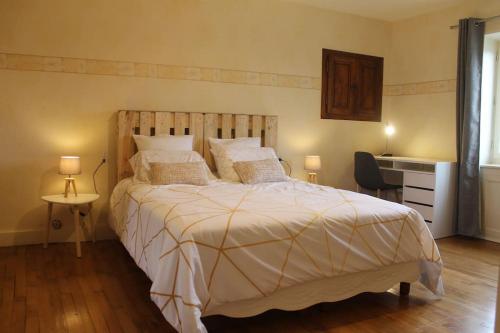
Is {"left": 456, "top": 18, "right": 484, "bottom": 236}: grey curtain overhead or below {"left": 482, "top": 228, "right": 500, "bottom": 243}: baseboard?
overhead

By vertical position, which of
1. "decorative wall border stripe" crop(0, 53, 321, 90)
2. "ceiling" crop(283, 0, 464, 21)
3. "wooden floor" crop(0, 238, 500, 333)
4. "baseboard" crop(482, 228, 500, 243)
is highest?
"ceiling" crop(283, 0, 464, 21)

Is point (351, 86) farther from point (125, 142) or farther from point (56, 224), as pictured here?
point (56, 224)

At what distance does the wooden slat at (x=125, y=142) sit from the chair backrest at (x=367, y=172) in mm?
2519

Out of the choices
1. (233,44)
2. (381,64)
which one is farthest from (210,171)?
(381,64)

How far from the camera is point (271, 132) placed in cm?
453

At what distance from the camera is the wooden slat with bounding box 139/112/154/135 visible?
385 centimetres

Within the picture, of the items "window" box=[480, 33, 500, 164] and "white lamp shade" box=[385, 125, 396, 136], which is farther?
"white lamp shade" box=[385, 125, 396, 136]

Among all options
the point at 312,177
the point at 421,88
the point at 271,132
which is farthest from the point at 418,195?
the point at 271,132

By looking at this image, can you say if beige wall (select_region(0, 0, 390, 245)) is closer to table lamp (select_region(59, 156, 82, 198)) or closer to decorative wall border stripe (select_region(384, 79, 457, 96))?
table lamp (select_region(59, 156, 82, 198))

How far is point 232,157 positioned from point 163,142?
0.64 metres

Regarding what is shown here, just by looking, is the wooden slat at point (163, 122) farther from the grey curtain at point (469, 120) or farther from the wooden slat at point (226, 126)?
the grey curtain at point (469, 120)

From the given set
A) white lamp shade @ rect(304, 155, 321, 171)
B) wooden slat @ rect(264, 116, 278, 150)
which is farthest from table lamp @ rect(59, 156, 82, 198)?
white lamp shade @ rect(304, 155, 321, 171)

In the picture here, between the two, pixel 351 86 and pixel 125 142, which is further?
pixel 351 86

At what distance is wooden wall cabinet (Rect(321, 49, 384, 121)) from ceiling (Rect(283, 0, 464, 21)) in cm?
49
